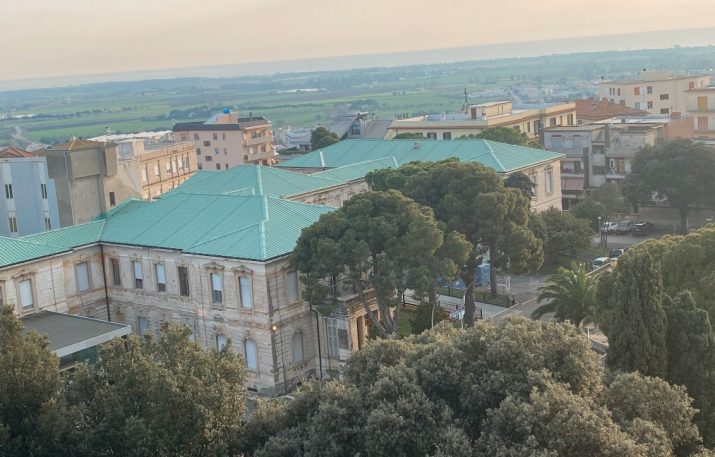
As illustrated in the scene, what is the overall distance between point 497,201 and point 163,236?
18224mm

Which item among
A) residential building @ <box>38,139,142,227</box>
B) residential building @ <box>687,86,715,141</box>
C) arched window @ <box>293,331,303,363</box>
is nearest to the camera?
arched window @ <box>293,331,303,363</box>

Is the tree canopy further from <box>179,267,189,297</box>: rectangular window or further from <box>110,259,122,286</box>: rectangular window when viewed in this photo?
<box>110,259,122,286</box>: rectangular window

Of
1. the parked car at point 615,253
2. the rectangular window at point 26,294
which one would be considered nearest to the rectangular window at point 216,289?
the rectangular window at point 26,294

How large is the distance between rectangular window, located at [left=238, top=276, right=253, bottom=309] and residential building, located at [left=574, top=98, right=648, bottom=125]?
83.3 meters

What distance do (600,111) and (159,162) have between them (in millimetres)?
60195

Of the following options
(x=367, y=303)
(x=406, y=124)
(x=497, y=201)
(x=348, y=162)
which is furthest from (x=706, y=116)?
(x=367, y=303)

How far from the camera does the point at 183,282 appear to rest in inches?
1906

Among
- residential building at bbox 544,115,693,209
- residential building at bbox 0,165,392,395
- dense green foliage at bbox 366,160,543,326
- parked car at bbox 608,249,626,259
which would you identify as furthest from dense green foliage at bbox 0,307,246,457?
residential building at bbox 544,115,693,209

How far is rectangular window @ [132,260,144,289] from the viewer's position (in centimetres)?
5069

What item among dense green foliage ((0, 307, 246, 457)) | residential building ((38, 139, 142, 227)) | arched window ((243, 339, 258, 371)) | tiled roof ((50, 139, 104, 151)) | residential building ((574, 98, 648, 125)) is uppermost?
tiled roof ((50, 139, 104, 151))

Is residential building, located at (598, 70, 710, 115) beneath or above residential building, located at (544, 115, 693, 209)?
above

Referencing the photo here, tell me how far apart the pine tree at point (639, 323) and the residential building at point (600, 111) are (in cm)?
9249

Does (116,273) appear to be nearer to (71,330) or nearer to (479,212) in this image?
(71,330)

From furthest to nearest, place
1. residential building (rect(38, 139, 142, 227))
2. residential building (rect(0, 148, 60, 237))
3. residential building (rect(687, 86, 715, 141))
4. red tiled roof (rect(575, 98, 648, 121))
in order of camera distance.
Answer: red tiled roof (rect(575, 98, 648, 121))
residential building (rect(687, 86, 715, 141))
residential building (rect(0, 148, 60, 237))
residential building (rect(38, 139, 142, 227))
